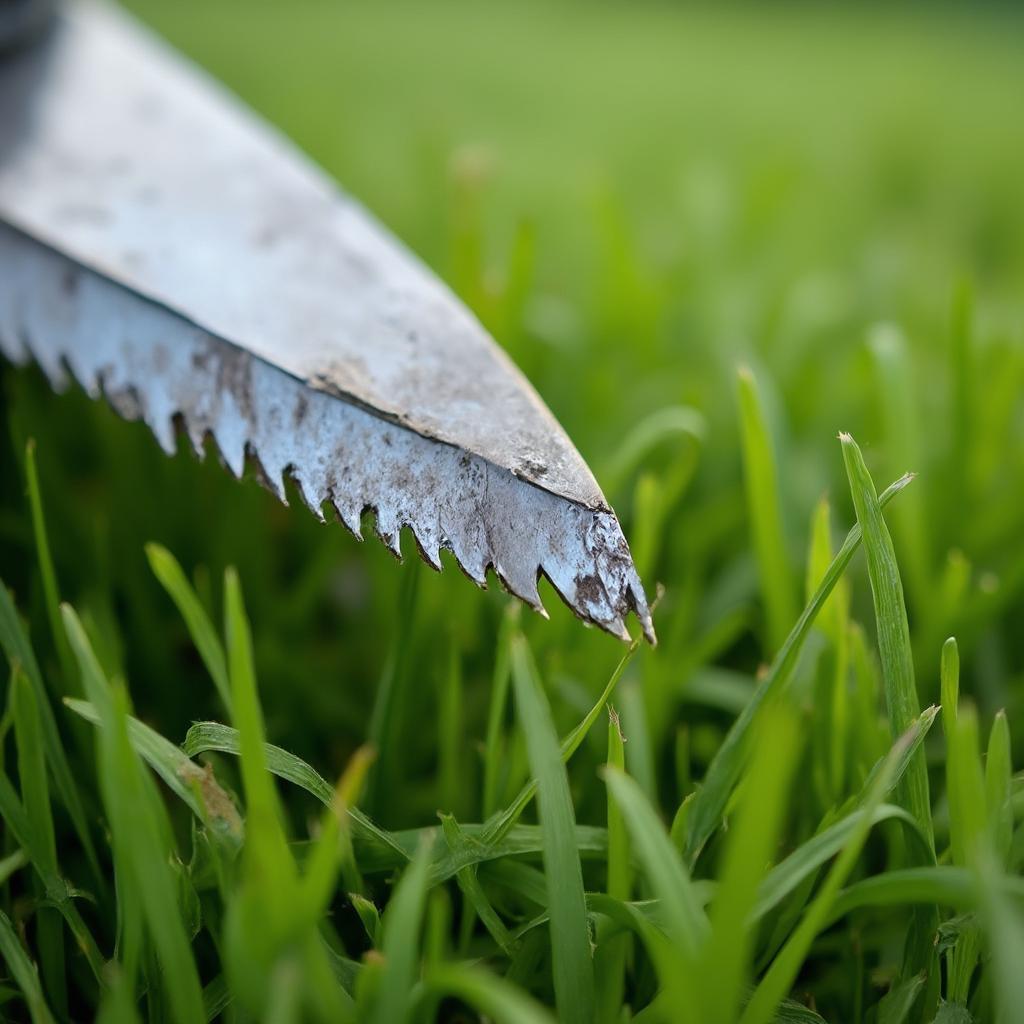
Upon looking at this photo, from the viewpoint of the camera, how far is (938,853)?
1.97 feet

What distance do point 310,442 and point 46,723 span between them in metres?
0.23

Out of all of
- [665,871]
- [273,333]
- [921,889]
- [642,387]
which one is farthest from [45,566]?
[642,387]

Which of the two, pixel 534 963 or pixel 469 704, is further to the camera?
pixel 469 704

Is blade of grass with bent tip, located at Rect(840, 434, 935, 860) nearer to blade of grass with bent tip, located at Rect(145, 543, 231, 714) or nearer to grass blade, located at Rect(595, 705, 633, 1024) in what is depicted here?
grass blade, located at Rect(595, 705, 633, 1024)

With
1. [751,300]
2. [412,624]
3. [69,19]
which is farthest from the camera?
[751,300]

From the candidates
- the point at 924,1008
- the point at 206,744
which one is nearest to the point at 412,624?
the point at 206,744

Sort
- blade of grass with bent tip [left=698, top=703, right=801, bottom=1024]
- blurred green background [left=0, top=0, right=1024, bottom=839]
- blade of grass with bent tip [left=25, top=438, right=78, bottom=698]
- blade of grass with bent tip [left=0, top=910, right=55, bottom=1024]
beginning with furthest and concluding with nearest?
blurred green background [left=0, top=0, right=1024, bottom=839]
blade of grass with bent tip [left=25, top=438, right=78, bottom=698]
blade of grass with bent tip [left=0, top=910, right=55, bottom=1024]
blade of grass with bent tip [left=698, top=703, right=801, bottom=1024]

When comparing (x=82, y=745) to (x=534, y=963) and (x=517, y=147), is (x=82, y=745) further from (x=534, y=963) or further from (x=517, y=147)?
(x=517, y=147)

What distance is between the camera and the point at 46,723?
0.56 meters

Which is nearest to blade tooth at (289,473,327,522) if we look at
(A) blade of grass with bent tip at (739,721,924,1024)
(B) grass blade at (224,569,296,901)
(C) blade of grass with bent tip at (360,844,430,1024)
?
(B) grass blade at (224,569,296,901)

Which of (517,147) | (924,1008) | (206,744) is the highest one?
(517,147)

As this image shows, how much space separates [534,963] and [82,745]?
12.7 inches

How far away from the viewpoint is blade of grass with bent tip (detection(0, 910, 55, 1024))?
0.47 meters

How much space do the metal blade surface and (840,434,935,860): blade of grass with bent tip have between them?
0.43 feet
